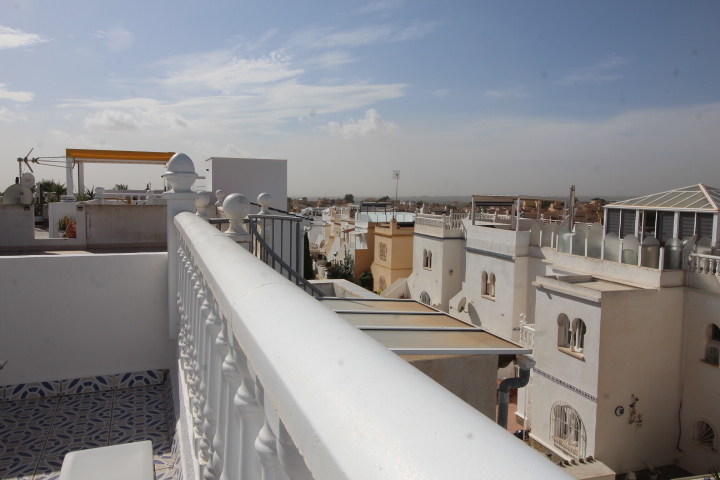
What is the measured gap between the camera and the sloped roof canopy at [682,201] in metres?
14.5

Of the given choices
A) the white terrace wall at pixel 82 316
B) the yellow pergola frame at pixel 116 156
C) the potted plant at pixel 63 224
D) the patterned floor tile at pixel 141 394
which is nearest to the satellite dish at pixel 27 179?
the potted plant at pixel 63 224

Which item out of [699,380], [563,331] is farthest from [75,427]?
[699,380]

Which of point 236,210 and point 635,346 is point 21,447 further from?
point 635,346

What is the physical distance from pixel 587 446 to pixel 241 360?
14.1m

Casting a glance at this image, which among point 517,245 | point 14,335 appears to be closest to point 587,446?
point 517,245

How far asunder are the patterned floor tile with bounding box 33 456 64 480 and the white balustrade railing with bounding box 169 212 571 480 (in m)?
2.47

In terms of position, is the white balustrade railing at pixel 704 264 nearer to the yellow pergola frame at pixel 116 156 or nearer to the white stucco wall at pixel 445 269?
the white stucco wall at pixel 445 269

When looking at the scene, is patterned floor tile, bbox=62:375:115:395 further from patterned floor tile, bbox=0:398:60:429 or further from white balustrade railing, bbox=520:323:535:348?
white balustrade railing, bbox=520:323:535:348

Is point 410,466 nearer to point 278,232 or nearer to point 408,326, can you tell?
point 408,326

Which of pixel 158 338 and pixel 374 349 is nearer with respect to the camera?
pixel 374 349

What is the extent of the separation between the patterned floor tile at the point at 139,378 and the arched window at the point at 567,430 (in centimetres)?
1180

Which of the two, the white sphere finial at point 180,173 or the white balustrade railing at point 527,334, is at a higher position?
the white sphere finial at point 180,173

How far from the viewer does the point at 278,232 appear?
236 inches

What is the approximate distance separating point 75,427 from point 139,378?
735mm
